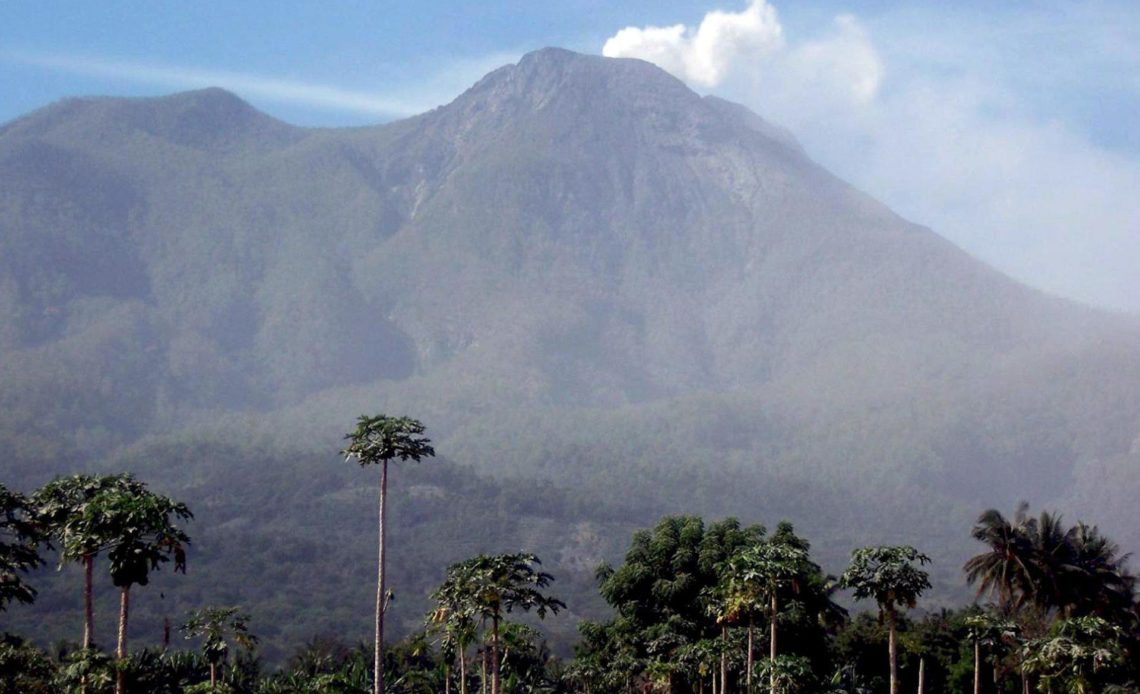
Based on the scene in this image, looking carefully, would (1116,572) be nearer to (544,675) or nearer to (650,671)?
(650,671)

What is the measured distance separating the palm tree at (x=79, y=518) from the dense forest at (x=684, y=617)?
0.09 meters

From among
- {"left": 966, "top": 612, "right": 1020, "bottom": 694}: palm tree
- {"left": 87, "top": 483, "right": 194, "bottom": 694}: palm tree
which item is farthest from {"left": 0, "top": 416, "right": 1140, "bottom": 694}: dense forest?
{"left": 966, "top": 612, "right": 1020, "bottom": 694}: palm tree

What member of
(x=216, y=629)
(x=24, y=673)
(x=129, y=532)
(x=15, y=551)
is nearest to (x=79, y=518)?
(x=129, y=532)

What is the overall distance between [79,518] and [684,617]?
4883 centimetres

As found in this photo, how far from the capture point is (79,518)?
57.5 m

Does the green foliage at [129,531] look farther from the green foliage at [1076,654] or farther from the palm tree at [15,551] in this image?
the green foliage at [1076,654]

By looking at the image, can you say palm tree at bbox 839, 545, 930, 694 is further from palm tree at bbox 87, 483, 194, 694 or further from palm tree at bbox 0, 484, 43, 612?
palm tree at bbox 0, 484, 43, 612

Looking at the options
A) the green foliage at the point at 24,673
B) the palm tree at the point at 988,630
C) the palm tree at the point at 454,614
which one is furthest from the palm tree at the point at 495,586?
the palm tree at the point at 988,630

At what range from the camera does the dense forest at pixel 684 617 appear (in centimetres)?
5897

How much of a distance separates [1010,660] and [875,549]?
28430 millimetres

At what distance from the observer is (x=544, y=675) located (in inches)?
5059

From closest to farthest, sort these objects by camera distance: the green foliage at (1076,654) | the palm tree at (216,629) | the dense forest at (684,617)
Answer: the dense forest at (684,617), the green foliage at (1076,654), the palm tree at (216,629)

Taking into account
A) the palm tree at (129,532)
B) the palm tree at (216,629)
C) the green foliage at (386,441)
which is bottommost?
the palm tree at (216,629)

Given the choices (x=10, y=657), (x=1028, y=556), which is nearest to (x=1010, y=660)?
(x=1028, y=556)
